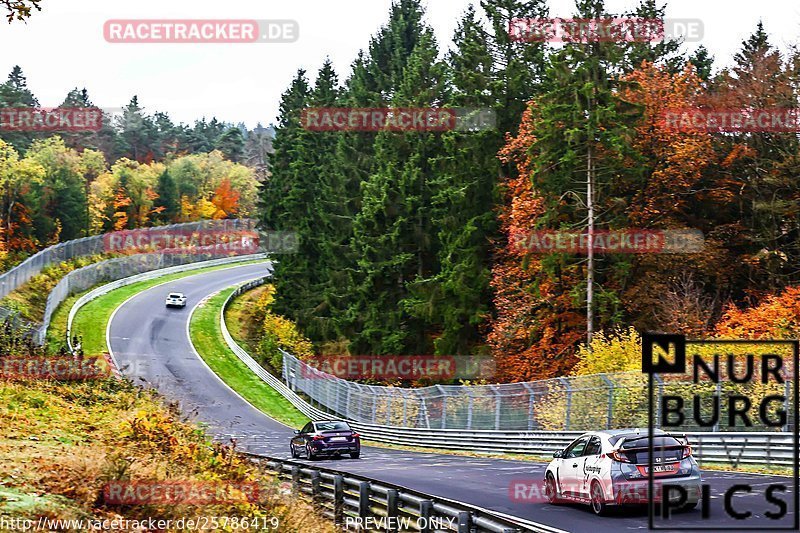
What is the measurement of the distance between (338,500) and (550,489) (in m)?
4.24

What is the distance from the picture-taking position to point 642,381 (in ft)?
99.3

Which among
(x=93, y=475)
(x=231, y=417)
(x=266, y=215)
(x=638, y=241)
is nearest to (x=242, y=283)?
(x=266, y=215)

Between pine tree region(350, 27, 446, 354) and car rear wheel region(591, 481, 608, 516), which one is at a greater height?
pine tree region(350, 27, 446, 354)

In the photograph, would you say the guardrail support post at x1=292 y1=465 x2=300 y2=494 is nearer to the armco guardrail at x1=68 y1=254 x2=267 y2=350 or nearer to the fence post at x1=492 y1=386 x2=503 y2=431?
the fence post at x1=492 y1=386 x2=503 y2=431

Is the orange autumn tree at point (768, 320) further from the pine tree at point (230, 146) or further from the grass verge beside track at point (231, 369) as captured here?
the pine tree at point (230, 146)

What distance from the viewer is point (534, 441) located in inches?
1328

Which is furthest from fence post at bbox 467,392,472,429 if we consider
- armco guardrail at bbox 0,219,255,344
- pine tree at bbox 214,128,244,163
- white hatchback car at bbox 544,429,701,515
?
pine tree at bbox 214,128,244,163

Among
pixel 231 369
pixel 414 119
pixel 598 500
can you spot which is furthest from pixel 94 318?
pixel 598 500

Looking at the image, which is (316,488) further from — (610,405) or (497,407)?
(497,407)

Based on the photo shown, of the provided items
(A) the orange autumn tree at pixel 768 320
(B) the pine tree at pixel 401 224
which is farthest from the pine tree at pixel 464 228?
(A) the orange autumn tree at pixel 768 320

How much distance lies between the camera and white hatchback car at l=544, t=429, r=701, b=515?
16422 mm

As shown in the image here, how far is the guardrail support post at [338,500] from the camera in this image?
1806 cm

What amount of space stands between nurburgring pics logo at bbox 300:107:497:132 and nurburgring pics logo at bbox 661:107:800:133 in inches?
411

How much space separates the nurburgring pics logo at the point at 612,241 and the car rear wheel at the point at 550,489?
81.6 feet
